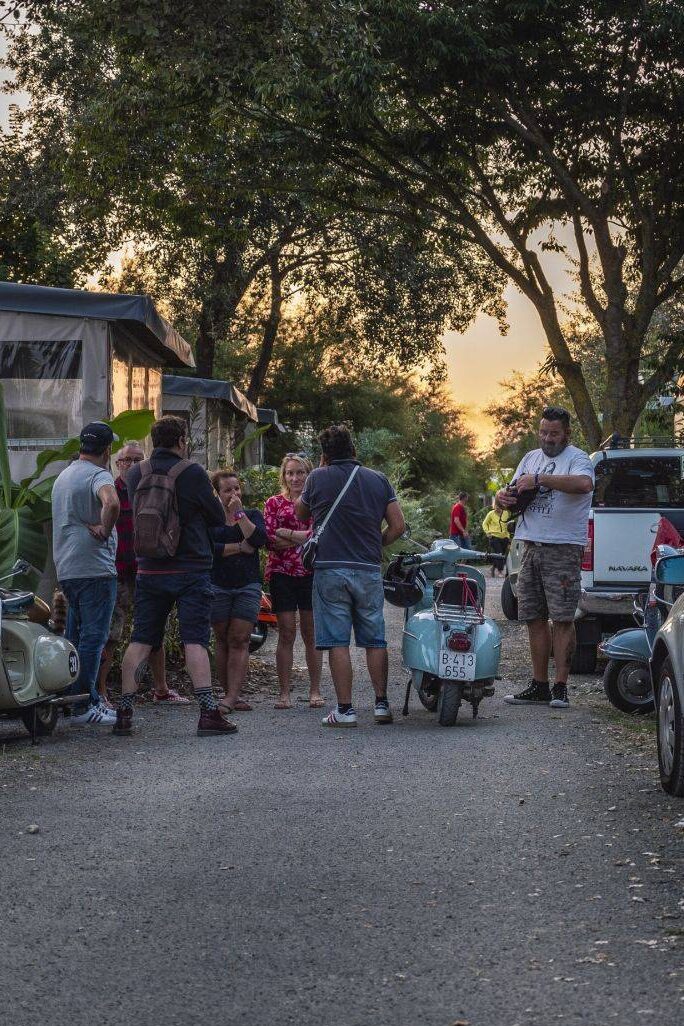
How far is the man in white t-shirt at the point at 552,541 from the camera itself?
10695mm

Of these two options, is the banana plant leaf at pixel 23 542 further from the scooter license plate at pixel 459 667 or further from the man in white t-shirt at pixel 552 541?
the man in white t-shirt at pixel 552 541

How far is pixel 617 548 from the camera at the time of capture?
13.1 m

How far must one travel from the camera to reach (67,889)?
5.33 m

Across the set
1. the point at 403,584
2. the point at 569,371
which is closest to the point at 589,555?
the point at 403,584

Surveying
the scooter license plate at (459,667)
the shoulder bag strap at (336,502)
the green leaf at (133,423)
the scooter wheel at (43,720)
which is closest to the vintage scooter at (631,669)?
the scooter license plate at (459,667)

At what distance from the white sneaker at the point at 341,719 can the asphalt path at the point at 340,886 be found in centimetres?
80

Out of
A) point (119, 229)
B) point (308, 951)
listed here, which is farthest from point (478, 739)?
point (119, 229)

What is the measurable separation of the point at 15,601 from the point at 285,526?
8.20 ft

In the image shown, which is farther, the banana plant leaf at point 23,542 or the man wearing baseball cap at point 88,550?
the banana plant leaf at point 23,542

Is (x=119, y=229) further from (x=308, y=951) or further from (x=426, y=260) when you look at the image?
(x=308, y=951)

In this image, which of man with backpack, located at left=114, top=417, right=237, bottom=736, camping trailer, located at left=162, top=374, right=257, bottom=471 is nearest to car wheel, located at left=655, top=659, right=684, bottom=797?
man with backpack, located at left=114, top=417, right=237, bottom=736

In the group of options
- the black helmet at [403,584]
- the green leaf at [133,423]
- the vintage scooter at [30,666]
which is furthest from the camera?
the green leaf at [133,423]

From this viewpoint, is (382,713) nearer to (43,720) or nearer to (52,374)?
(43,720)

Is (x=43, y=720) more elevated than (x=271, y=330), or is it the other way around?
(x=271, y=330)
